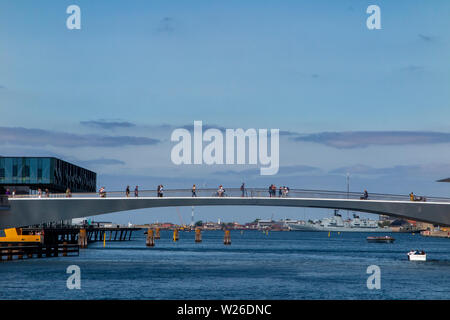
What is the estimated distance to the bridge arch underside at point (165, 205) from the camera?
8150cm

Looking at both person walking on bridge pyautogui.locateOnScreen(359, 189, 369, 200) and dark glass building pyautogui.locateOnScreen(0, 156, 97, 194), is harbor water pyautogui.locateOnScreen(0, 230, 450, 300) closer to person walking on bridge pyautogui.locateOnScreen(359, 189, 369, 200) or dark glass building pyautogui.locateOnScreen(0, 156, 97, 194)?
person walking on bridge pyautogui.locateOnScreen(359, 189, 369, 200)

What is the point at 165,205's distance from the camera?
84.1m

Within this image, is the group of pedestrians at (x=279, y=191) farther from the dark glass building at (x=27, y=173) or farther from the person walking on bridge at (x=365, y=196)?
the dark glass building at (x=27, y=173)

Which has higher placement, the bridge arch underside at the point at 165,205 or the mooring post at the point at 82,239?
the bridge arch underside at the point at 165,205

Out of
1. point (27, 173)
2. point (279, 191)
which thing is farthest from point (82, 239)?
point (279, 191)

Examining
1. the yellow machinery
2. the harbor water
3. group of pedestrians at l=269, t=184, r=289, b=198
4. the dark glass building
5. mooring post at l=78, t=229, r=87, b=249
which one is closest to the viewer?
the harbor water

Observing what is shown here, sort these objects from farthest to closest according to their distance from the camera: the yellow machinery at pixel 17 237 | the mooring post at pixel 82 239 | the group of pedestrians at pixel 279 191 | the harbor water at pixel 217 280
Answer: the mooring post at pixel 82 239
the yellow machinery at pixel 17 237
the group of pedestrians at pixel 279 191
the harbor water at pixel 217 280

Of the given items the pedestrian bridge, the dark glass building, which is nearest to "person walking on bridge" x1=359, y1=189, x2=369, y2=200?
the pedestrian bridge

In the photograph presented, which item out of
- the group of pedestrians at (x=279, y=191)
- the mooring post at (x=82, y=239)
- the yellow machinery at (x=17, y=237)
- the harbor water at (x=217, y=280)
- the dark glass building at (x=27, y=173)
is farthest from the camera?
the dark glass building at (x=27, y=173)

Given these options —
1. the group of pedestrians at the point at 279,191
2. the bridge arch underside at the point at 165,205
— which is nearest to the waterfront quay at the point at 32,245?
the bridge arch underside at the point at 165,205

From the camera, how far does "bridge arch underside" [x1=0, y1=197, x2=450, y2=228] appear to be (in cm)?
8150

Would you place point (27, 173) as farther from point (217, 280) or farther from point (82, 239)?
point (217, 280)
